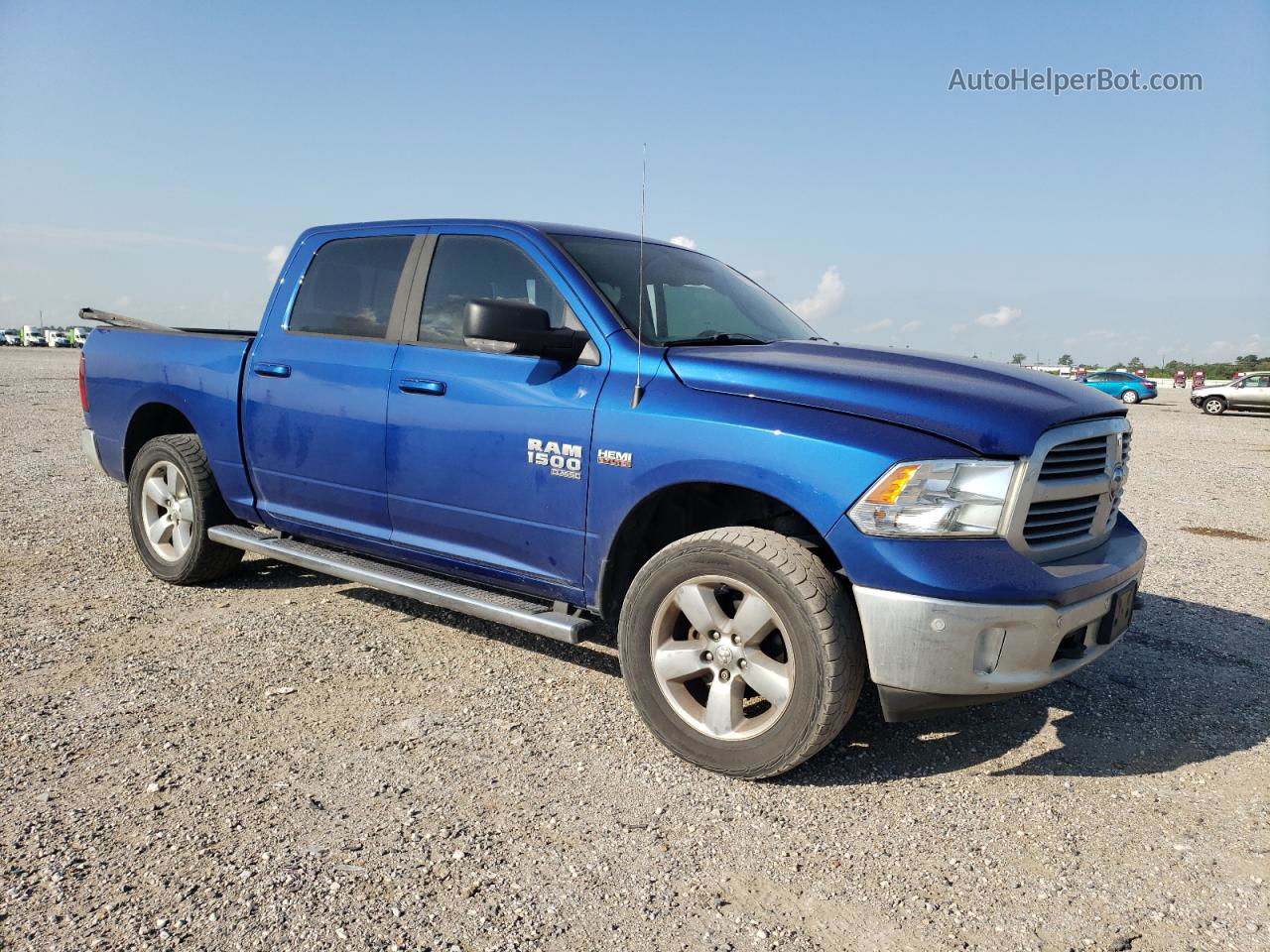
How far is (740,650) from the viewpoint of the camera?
3193 mm

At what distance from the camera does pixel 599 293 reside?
12.4 feet

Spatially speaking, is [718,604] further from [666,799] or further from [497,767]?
[497,767]

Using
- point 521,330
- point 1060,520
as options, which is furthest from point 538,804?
point 1060,520

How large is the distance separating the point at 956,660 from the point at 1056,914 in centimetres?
73

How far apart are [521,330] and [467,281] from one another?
90 cm

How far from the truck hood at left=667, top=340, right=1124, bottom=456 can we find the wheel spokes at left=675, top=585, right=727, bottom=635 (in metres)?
0.71

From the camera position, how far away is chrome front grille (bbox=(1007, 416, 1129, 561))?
298 cm

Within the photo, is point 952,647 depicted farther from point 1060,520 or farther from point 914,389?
point 914,389

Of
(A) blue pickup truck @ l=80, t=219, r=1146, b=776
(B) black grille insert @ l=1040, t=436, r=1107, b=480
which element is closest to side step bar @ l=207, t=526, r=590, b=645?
(A) blue pickup truck @ l=80, t=219, r=1146, b=776

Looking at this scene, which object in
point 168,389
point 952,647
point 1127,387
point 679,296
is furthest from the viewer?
point 1127,387

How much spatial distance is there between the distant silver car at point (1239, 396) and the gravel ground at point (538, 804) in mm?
27460

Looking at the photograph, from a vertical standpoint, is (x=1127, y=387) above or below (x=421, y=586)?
below

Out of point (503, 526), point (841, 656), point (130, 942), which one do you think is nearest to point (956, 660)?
point (841, 656)

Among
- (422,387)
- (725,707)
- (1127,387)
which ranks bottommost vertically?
(1127,387)
